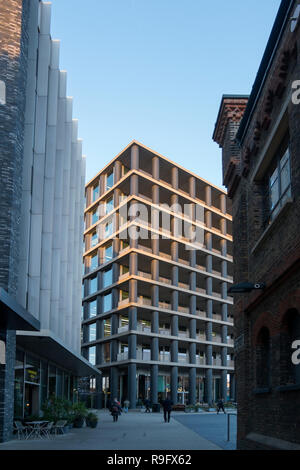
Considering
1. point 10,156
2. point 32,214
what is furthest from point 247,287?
point 32,214

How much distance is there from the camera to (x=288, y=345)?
36.9ft

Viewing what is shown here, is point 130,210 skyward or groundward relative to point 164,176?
groundward

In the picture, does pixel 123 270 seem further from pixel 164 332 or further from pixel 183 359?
pixel 183 359

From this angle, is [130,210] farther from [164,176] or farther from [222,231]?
[222,231]

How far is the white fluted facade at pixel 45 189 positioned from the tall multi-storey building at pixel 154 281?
27030mm

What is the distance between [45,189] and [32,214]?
2.50m

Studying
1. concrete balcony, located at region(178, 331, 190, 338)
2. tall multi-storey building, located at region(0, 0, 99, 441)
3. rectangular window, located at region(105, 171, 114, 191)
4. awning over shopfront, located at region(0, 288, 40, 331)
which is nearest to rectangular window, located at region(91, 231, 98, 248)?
rectangular window, located at region(105, 171, 114, 191)

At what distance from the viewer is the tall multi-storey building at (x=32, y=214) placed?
61.1 feet

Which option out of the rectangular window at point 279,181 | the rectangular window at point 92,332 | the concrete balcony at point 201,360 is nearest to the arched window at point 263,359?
the rectangular window at point 279,181

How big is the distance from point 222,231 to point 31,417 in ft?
172

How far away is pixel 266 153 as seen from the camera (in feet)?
42.3

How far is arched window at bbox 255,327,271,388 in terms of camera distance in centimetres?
1320

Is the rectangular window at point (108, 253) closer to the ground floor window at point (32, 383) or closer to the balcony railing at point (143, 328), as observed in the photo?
the balcony railing at point (143, 328)
